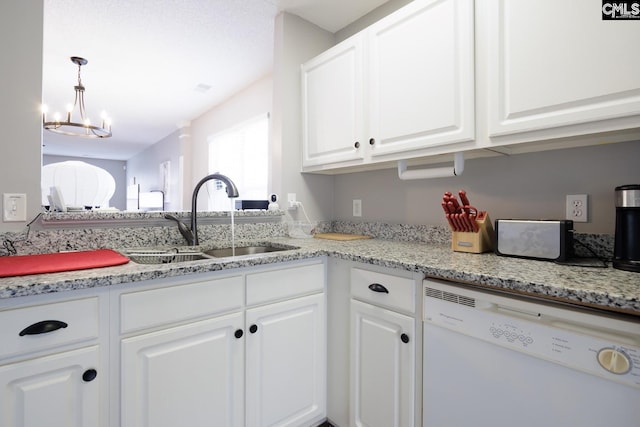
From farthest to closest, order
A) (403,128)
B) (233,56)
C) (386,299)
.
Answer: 1. (233,56)
2. (403,128)
3. (386,299)

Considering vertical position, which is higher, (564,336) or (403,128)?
(403,128)

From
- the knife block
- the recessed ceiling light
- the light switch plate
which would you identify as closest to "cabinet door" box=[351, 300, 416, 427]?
the knife block

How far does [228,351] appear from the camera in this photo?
1.18m

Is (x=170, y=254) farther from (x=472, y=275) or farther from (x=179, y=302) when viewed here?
(x=472, y=275)

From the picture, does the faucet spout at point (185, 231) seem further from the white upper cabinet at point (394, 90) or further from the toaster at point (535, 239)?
the toaster at point (535, 239)

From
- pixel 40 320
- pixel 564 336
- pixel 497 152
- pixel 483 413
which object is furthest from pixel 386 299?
pixel 40 320

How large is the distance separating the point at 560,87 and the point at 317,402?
5.31 feet

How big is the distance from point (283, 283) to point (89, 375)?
696mm

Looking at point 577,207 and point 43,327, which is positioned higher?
point 577,207

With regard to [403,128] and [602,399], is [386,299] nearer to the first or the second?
[602,399]

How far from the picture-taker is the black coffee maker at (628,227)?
937 millimetres

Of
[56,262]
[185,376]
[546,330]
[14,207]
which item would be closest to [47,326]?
[56,262]

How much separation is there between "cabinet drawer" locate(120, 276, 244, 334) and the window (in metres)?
2.18

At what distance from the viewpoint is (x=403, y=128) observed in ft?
5.08
